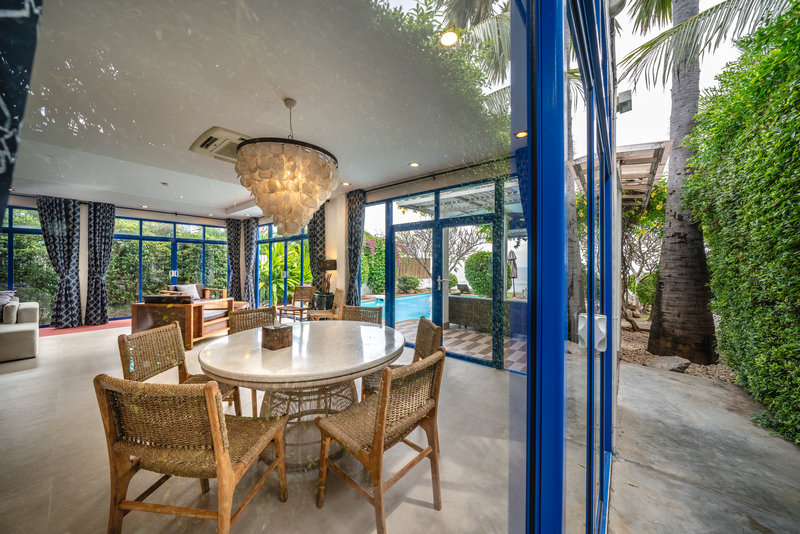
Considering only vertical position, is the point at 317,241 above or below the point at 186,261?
above

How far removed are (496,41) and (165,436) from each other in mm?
1599

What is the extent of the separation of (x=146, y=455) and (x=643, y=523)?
2192 millimetres

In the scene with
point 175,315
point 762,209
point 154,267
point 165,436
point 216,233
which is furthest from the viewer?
point 216,233

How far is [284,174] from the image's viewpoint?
2.05m

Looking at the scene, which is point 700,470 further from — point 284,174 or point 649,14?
point 649,14

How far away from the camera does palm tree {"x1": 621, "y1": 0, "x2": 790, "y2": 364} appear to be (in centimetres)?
336

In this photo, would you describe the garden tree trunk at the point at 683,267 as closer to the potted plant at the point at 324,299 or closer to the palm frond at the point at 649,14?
the palm frond at the point at 649,14

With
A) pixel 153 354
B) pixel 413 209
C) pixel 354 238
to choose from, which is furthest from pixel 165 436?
pixel 354 238

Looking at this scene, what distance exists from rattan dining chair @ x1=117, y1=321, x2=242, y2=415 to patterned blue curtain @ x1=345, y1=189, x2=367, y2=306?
2991 millimetres

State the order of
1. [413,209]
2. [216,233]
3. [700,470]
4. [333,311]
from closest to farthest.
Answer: [700,470]
[413,209]
[333,311]
[216,233]

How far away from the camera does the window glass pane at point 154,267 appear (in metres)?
0.74

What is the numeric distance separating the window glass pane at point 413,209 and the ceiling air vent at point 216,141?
235 cm

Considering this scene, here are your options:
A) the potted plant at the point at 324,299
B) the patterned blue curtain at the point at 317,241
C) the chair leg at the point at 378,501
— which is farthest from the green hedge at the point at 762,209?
the patterned blue curtain at the point at 317,241

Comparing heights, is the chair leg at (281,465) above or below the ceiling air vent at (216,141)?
below
